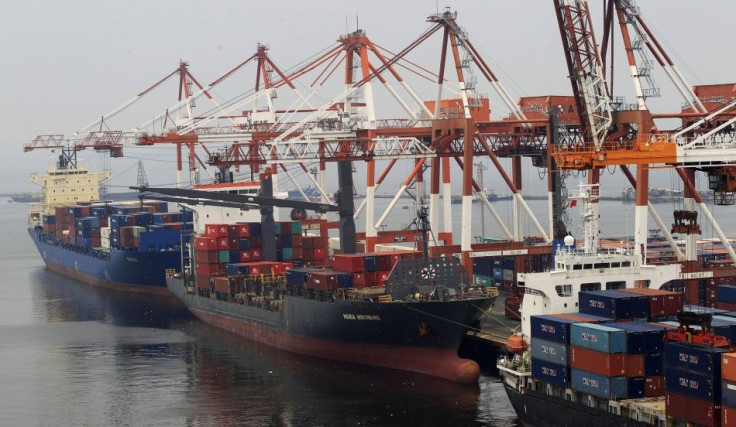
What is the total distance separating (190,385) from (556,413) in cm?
1701

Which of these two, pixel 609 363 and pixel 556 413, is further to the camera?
pixel 556 413

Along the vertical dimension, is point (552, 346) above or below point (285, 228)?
below

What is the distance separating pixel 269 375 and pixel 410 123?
20849mm

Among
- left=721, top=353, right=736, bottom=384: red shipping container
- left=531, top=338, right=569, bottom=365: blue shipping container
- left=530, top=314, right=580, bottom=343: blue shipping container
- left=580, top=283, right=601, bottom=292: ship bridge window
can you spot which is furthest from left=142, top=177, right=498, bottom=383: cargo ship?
left=721, top=353, right=736, bottom=384: red shipping container

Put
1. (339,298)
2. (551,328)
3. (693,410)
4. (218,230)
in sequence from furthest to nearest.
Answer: (218,230) → (339,298) → (551,328) → (693,410)

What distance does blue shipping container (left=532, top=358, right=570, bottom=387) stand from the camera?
31.9 m

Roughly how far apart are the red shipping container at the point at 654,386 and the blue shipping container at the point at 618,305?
2637 mm

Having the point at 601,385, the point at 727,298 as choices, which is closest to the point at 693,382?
the point at 601,385

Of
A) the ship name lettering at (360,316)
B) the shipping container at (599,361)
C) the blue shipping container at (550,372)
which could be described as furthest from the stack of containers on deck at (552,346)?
the ship name lettering at (360,316)

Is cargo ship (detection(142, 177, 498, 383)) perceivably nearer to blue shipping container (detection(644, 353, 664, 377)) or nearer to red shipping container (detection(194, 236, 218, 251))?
red shipping container (detection(194, 236, 218, 251))

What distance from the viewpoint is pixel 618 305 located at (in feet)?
106

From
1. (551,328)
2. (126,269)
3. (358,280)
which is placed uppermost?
(358,280)

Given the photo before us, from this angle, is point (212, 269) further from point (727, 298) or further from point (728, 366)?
point (728, 366)

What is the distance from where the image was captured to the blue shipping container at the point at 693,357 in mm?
26641
